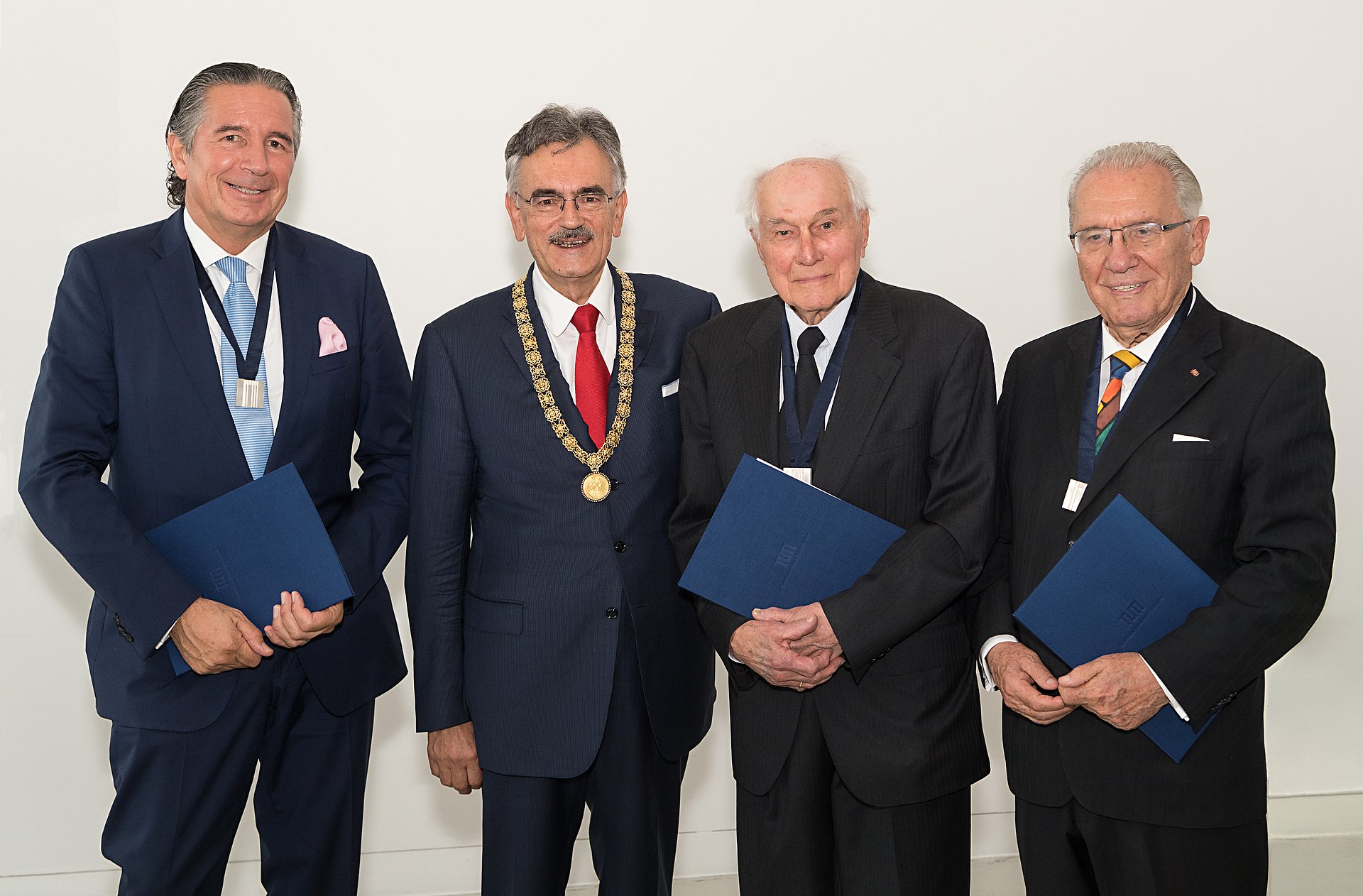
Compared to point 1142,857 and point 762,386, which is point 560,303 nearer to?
point 762,386

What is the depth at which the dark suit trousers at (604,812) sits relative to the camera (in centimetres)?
266

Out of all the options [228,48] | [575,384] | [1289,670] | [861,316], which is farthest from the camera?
[1289,670]

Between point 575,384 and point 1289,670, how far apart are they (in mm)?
3290

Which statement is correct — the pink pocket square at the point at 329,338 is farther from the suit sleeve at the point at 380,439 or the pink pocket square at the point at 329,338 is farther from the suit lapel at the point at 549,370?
the suit lapel at the point at 549,370

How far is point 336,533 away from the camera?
2760 mm

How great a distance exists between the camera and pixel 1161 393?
7.64 ft

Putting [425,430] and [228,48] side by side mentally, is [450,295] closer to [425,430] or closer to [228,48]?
[228,48]

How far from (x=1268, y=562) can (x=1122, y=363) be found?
50cm

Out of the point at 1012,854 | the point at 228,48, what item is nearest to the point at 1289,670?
the point at 1012,854

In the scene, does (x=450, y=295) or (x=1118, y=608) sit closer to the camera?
(x=1118, y=608)

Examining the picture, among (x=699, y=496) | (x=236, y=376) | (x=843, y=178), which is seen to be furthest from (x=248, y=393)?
(x=843, y=178)

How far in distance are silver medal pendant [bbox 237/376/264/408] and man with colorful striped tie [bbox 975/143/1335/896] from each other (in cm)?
170

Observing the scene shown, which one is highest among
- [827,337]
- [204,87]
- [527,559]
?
[204,87]

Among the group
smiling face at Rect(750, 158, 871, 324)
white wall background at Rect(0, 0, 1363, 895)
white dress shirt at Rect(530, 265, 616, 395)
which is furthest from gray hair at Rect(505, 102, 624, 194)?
white wall background at Rect(0, 0, 1363, 895)
